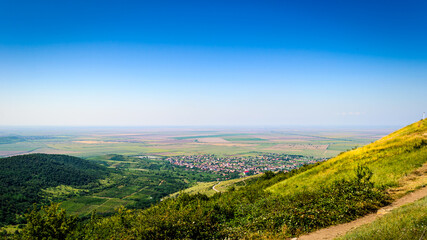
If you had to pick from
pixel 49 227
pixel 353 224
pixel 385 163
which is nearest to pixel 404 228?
pixel 353 224

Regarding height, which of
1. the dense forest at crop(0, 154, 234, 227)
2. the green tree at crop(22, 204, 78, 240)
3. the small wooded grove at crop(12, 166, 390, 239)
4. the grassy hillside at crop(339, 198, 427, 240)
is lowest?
the dense forest at crop(0, 154, 234, 227)

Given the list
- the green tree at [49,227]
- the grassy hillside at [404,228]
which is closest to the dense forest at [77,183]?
the green tree at [49,227]

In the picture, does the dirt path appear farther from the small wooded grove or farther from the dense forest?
the dense forest

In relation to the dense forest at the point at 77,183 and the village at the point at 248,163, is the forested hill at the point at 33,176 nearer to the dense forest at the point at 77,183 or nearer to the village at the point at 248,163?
the dense forest at the point at 77,183

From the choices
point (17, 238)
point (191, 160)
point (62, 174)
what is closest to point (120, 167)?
point (62, 174)

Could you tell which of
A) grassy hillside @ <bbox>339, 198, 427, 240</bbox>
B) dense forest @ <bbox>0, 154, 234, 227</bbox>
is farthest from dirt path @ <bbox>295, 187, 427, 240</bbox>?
dense forest @ <bbox>0, 154, 234, 227</bbox>

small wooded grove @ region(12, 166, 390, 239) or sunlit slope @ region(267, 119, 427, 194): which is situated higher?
sunlit slope @ region(267, 119, 427, 194)
